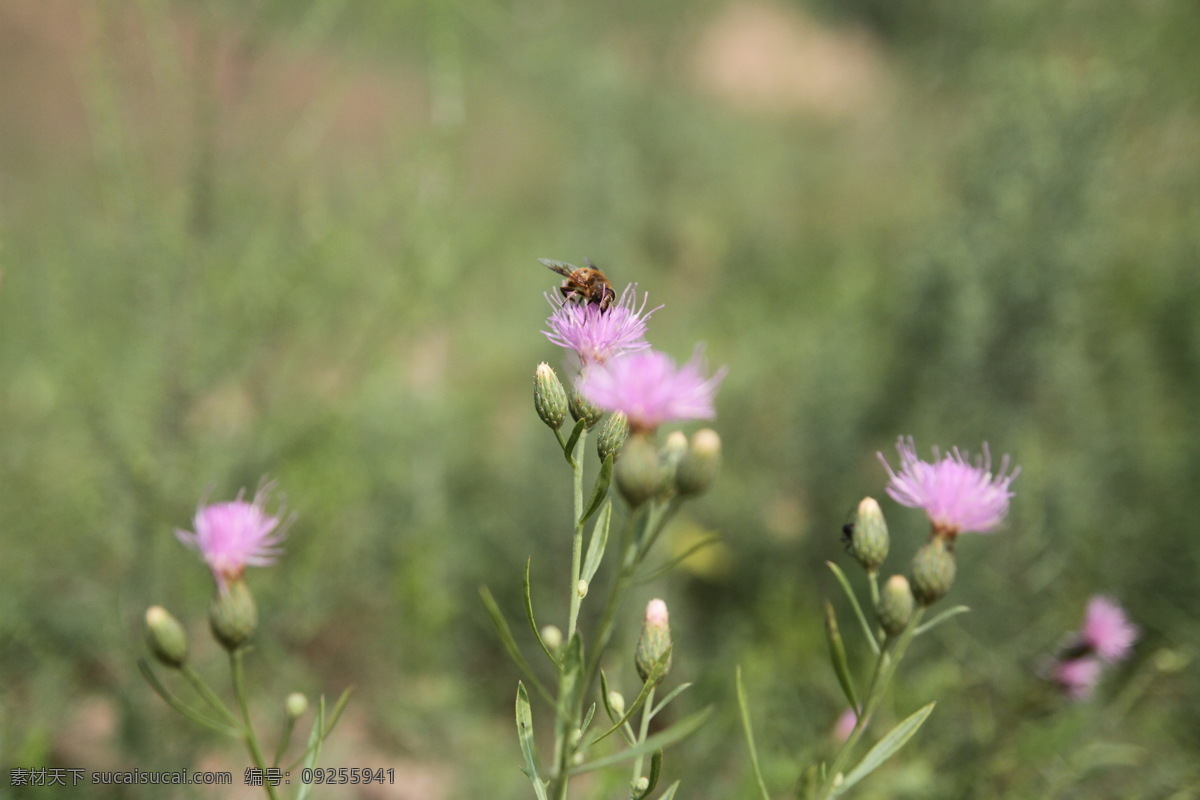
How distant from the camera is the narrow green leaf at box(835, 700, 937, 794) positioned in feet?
3.23

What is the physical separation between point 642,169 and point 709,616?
267 centimetres

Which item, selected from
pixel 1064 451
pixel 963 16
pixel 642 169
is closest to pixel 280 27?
pixel 642 169

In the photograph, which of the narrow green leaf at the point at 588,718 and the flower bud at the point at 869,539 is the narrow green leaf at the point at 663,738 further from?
the flower bud at the point at 869,539

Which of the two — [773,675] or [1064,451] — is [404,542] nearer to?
[773,675]

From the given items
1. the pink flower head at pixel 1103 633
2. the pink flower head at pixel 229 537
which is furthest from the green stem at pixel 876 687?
the pink flower head at pixel 1103 633

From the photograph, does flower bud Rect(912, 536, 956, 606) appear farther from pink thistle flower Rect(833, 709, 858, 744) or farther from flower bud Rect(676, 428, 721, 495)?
pink thistle flower Rect(833, 709, 858, 744)

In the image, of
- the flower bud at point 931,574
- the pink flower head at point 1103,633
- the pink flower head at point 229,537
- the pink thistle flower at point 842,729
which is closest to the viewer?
the flower bud at point 931,574

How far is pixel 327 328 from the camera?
2.96 metres

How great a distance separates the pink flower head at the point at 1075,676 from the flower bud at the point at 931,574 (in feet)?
3.84

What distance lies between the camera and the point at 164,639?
3.74ft

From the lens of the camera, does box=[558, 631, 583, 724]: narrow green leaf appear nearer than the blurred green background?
Yes

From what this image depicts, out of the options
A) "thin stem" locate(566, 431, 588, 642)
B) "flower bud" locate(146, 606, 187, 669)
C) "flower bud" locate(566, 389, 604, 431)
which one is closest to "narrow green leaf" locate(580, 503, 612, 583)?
"thin stem" locate(566, 431, 588, 642)

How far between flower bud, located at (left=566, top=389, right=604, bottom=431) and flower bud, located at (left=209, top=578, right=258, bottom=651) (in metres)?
0.59

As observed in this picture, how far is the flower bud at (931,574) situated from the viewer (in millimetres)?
1026
